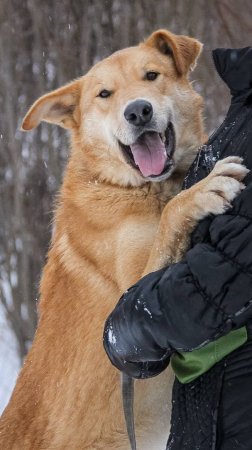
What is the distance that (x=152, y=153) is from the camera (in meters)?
3.39

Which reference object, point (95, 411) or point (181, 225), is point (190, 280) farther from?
point (95, 411)

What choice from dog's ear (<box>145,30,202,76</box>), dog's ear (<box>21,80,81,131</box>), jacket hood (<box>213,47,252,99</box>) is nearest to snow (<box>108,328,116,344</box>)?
jacket hood (<box>213,47,252,99</box>)

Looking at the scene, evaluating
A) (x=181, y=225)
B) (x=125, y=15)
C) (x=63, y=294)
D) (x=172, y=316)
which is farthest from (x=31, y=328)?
(x=172, y=316)

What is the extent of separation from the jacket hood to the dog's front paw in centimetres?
19

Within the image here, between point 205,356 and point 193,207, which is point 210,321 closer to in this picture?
point 205,356

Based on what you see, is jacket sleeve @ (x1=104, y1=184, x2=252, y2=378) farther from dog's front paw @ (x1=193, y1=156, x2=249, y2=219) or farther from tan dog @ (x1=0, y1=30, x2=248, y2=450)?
tan dog @ (x1=0, y1=30, x2=248, y2=450)

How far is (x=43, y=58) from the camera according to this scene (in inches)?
268

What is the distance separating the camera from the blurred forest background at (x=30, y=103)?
22.2 ft

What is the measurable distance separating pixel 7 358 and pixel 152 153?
14.1ft

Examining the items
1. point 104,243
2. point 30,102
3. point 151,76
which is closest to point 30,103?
point 30,102

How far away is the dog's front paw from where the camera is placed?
2033mm

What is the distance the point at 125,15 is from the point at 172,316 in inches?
218

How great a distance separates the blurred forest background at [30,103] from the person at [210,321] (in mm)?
4719

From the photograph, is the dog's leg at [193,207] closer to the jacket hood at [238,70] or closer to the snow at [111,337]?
the jacket hood at [238,70]
